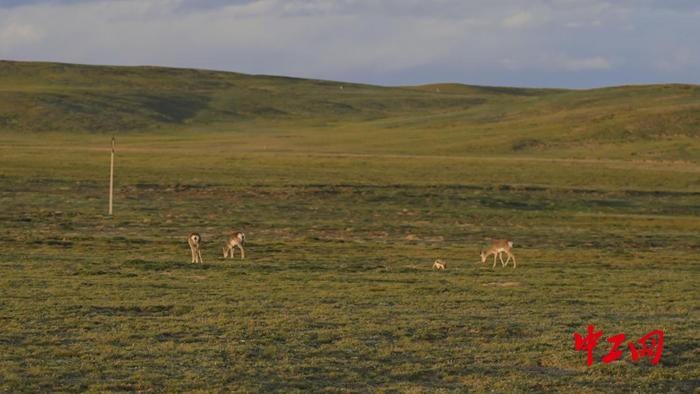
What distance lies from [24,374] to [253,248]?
18634 mm

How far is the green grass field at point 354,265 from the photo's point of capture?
14.8 metres

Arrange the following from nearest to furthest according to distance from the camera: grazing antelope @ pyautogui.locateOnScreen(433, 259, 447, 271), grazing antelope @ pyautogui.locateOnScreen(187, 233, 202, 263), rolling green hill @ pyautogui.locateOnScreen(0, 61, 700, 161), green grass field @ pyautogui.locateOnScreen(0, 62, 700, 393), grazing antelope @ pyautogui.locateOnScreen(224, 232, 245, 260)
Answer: green grass field @ pyautogui.locateOnScreen(0, 62, 700, 393)
grazing antelope @ pyautogui.locateOnScreen(433, 259, 447, 271)
grazing antelope @ pyautogui.locateOnScreen(187, 233, 202, 263)
grazing antelope @ pyautogui.locateOnScreen(224, 232, 245, 260)
rolling green hill @ pyautogui.locateOnScreen(0, 61, 700, 161)

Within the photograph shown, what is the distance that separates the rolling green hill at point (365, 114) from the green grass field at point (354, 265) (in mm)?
1231

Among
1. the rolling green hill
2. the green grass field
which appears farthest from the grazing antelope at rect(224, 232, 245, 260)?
the rolling green hill

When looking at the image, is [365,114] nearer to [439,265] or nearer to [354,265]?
[354,265]

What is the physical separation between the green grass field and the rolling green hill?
123 centimetres

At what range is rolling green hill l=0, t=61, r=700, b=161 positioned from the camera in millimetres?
95062

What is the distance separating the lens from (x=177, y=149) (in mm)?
90625

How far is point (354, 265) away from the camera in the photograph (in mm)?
28188

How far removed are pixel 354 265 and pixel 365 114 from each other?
13451cm

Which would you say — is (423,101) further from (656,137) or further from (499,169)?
(499,169)

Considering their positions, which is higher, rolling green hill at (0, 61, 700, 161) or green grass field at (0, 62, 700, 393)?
rolling green hill at (0, 61, 700, 161)

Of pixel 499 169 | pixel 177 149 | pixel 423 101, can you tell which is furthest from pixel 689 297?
pixel 423 101

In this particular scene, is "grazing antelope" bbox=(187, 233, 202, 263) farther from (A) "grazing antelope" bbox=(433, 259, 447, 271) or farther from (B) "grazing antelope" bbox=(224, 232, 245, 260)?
(A) "grazing antelope" bbox=(433, 259, 447, 271)
